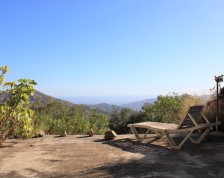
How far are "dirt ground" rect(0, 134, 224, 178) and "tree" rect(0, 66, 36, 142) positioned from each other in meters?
0.37

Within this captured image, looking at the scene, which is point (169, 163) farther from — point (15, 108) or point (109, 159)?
point (15, 108)

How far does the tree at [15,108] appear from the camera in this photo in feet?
23.7

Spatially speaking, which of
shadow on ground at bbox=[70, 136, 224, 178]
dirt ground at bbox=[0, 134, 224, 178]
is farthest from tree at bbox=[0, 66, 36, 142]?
shadow on ground at bbox=[70, 136, 224, 178]

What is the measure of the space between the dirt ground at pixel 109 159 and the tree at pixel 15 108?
371 millimetres

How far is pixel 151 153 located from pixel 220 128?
3.80 metres

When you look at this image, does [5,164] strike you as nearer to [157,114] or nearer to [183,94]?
[157,114]

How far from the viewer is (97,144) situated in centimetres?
776

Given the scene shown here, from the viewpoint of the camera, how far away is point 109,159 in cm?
600

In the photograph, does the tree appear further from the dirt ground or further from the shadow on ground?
the shadow on ground

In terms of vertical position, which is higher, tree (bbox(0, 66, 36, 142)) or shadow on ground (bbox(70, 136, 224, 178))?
tree (bbox(0, 66, 36, 142))

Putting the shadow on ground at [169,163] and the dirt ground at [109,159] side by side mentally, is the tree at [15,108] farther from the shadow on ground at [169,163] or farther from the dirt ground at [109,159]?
the shadow on ground at [169,163]

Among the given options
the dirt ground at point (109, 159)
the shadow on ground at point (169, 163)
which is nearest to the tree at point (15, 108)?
the dirt ground at point (109, 159)

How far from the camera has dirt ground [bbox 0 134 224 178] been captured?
4992 millimetres

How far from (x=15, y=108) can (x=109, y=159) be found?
9.73ft
